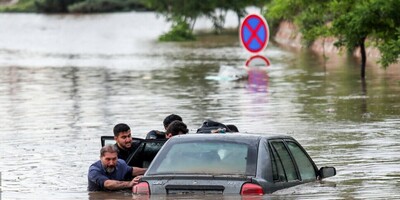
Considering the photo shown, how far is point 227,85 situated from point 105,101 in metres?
7.37

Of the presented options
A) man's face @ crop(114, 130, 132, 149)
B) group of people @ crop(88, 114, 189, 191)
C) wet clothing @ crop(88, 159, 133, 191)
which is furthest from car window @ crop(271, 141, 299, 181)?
man's face @ crop(114, 130, 132, 149)

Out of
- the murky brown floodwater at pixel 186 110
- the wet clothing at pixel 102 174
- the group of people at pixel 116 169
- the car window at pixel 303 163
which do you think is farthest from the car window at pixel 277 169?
the wet clothing at pixel 102 174


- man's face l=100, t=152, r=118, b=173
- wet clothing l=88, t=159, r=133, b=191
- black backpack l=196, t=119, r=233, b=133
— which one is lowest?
wet clothing l=88, t=159, r=133, b=191

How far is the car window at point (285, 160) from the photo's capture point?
43.5 ft

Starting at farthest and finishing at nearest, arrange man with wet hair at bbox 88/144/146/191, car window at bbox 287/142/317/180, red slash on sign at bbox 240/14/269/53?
red slash on sign at bbox 240/14/269/53 → man with wet hair at bbox 88/144/146/191 → car window at bbox 287/142/317/180

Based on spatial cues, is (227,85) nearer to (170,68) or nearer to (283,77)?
(283,77)

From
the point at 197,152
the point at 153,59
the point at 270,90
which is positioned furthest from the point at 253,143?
the point at 153,59

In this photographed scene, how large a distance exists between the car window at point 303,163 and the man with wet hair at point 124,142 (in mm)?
2202

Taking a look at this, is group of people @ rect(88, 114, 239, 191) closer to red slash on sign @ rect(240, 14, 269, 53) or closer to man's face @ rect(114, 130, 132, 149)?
man's face @ rect(114, 130, 132, 149)

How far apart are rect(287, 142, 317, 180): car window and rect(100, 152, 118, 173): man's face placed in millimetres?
1889

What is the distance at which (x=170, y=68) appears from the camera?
54750 millimetres

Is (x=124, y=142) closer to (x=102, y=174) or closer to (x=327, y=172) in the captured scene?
(x=102, y=174)

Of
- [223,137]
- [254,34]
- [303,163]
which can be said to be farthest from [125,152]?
[254,34]

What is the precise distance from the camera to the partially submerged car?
12375 mm
